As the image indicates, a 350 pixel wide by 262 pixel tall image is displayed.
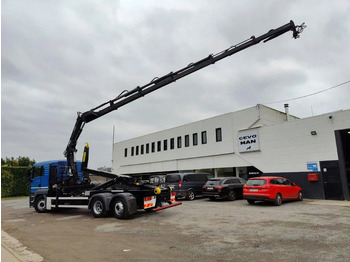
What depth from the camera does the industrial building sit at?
16188 millimetres

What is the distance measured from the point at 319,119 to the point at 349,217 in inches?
335

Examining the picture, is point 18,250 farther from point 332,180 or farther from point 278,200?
point 332,180

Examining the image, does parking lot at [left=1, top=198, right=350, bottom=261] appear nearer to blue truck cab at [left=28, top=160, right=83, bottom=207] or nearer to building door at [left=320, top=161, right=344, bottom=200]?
blue truck cab at [left=28, top=160, right=83, bottom=207]

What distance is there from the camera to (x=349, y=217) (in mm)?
9898

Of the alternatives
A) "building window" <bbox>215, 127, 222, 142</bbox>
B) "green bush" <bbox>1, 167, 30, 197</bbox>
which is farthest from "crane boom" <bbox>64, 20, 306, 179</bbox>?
"green bush" <bbox>1, 167, 30, 197</bbox>

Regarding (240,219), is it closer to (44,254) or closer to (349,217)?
(349,217)

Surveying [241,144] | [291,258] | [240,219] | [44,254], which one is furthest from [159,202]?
[241,144]

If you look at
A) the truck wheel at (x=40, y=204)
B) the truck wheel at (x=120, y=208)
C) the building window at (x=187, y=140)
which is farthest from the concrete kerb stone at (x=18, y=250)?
the building window at (x=187, y=140)

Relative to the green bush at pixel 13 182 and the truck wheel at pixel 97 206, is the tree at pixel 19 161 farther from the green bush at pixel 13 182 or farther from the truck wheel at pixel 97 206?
the truck wheel at pixel 97 206

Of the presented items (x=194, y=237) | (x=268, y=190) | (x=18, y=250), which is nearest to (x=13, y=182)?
(x=18, y=250)

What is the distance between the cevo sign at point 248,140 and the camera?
20.3m

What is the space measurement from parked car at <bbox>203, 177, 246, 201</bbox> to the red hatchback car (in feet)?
5.76

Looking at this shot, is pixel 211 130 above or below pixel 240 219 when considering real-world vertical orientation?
above

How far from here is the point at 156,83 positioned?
507 inches
